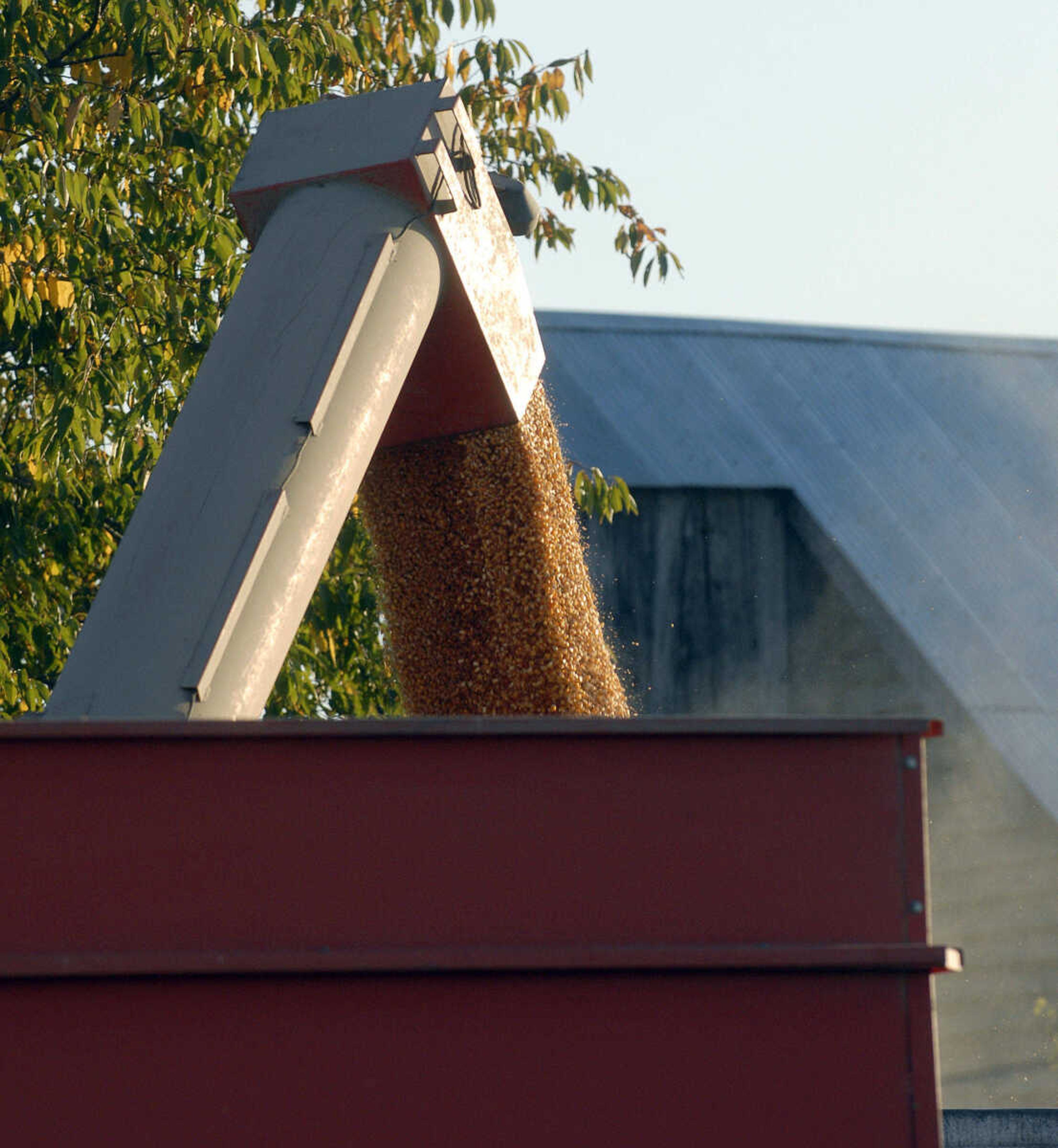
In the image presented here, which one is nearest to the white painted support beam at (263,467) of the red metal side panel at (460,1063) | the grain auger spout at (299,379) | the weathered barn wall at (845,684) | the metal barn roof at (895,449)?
the grain auger spout at (299,379)

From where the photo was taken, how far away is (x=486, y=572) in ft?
14.2

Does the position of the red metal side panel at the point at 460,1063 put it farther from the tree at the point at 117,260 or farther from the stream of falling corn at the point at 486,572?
the tree at the point at 117,260

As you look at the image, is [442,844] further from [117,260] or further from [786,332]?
[786,332]

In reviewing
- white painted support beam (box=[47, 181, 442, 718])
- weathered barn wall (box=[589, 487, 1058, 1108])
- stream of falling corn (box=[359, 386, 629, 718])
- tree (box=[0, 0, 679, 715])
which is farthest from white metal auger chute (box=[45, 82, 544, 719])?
weathered barn wall (box=[589, 487, 1058, 1108])

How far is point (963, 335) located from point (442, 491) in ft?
32.4

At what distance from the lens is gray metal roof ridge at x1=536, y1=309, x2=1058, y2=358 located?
12.0 meters

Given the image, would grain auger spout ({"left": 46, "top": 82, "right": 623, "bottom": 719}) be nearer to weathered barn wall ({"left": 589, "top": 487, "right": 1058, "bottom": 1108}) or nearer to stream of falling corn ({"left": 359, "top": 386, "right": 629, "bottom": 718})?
stream of falling corn ({"left": 359, "top": 386, "right": 629, "bottom": 718})

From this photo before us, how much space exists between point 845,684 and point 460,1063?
28.8 ft

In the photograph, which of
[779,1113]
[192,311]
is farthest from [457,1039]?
[192,311]

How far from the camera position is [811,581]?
1102 cm

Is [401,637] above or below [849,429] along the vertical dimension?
below

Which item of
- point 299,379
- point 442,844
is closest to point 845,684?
point 299,379

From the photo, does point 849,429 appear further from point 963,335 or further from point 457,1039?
point 457,1039

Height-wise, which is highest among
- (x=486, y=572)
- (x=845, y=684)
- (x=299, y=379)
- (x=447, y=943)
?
(x=845, y=684)
